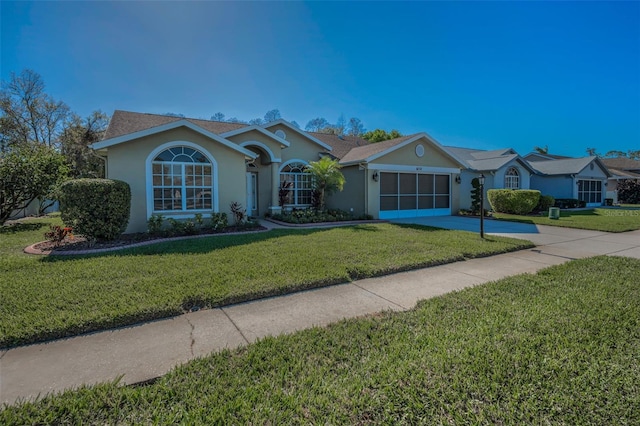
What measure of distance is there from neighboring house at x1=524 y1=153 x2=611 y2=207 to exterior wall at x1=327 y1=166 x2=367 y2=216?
17101mm

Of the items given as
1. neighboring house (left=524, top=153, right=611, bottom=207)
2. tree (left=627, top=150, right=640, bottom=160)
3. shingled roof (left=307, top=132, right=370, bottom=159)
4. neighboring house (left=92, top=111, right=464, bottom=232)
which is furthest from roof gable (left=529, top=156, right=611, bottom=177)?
tree (left=627, top=150, right=640, bottom=160)

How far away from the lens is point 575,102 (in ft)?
109

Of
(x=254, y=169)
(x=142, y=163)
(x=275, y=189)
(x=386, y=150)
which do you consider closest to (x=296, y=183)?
(x=275, y=189)

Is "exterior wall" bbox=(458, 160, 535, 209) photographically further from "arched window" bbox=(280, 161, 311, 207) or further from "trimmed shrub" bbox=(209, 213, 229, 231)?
"trimmed shrub" bbox=(209, 213, 229, 231)

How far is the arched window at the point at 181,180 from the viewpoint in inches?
428

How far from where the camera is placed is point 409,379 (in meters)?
2.69

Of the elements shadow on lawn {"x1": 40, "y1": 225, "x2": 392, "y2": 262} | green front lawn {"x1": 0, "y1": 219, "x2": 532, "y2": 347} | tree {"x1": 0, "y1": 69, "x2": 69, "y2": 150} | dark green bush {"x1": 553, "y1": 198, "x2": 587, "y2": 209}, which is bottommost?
green front lawn {"x1": 0, "y1": 219, "x2": 532, "y2": 347}

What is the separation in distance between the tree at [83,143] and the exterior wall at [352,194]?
65.1 feet

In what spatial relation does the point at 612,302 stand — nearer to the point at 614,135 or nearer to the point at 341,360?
the point at 341,360

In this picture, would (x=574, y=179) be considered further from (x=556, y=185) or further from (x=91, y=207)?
(x=91, y=207)

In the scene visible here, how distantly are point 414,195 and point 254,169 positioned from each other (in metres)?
8.75

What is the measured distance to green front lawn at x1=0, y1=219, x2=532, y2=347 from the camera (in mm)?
3988

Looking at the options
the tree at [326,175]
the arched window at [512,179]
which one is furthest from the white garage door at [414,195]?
the arched window at [512,179]

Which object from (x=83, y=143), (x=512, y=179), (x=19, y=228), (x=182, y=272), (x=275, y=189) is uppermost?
(x=83, y=143)
